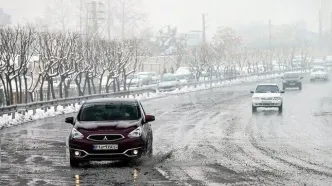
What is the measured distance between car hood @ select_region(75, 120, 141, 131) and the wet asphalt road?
882 millimetres

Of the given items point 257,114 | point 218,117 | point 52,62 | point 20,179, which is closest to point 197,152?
point 20,179

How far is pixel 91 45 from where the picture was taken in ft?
165

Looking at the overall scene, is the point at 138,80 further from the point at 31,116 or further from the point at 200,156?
the point at 200,156

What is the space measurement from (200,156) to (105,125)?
2766 mm

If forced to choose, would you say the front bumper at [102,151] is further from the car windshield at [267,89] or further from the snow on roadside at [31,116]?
the car windshield at [267,89]

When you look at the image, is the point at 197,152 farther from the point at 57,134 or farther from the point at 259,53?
the point at 259,53

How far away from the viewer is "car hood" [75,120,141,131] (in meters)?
14.6

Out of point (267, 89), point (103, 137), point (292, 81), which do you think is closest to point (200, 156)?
point (103, 137)

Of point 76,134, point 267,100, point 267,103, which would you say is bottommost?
point 267,103

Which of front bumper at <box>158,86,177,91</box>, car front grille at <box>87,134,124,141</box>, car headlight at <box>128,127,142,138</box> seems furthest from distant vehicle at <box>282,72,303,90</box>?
car front grille at <box>87,134,124,141</box>

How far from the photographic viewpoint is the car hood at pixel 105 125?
1459cm

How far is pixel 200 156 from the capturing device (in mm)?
16109

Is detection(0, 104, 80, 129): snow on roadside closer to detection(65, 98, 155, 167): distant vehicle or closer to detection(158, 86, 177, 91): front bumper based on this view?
detection(65, 98, 155, 167): distant vehicle

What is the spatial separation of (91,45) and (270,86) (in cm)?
1841
